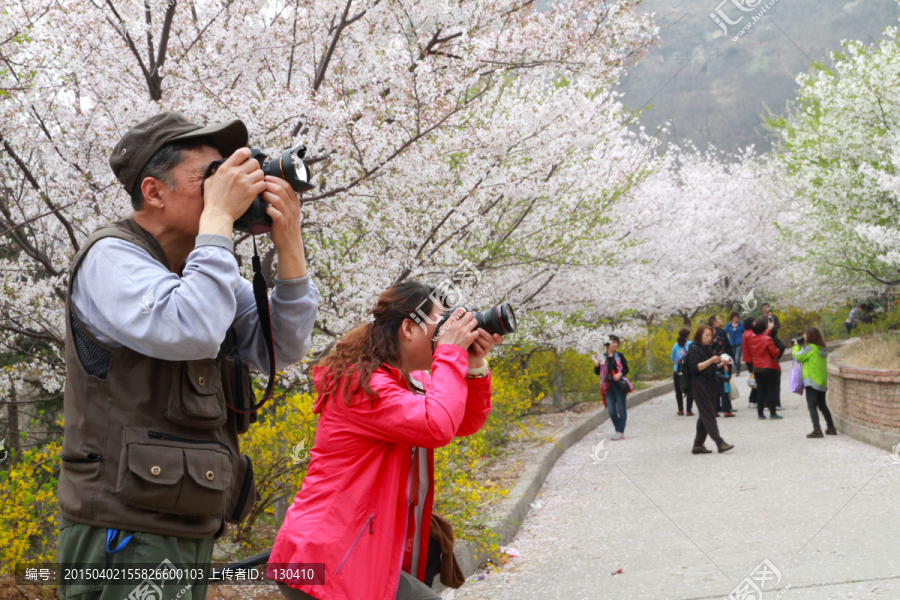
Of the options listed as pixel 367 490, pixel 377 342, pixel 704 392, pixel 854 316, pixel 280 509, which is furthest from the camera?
pixel 854 316

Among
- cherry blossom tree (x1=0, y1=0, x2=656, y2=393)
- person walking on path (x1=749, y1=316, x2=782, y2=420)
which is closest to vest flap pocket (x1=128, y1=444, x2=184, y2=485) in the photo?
cherry blossom tree (x1=0, y1=0, x2=656, y2=393)

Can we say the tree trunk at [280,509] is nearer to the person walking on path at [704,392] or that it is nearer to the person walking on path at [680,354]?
the person walking on path at [704,392]

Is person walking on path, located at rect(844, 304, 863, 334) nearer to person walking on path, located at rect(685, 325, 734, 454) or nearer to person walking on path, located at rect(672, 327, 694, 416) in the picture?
person walking on path, located at rect(672, 327, 694, 416)

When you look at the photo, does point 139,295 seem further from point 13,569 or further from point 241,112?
point 241,112

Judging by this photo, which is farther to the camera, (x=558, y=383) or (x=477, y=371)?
(x=558, y=383)

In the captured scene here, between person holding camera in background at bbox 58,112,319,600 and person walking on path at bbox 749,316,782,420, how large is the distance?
40.8 feet

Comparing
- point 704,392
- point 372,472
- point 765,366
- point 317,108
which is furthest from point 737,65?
point 372,472

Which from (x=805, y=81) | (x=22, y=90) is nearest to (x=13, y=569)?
(x=22, y=90)

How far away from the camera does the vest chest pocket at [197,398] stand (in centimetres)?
168

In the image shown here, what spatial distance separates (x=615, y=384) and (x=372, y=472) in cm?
1060

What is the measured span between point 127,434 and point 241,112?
4.09 m

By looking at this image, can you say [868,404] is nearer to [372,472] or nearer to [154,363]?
[372,472]

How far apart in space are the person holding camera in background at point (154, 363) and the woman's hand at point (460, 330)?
87cm

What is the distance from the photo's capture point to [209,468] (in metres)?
1.70
